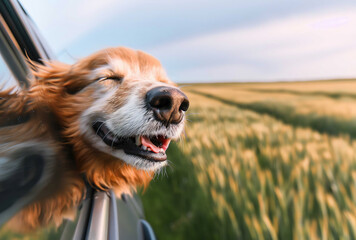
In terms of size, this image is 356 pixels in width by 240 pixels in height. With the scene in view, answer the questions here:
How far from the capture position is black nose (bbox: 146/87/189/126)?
116 cm

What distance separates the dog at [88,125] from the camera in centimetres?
108

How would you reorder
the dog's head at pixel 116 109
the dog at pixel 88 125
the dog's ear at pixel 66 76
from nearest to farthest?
the dog at pixel 88 125 → the dog's head at pixel 116 109 → the dog's ear at pixel 66 76

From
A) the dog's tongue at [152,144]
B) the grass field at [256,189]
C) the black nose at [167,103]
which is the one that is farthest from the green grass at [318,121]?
the black nose at [167,103]

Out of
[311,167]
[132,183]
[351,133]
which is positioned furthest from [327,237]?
[351,133]

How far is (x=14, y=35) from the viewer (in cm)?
147

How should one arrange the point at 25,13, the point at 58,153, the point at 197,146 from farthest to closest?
the point at 197,146, the point at 25,13, the point at 58,153

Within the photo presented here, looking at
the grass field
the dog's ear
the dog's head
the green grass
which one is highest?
the dog's ear

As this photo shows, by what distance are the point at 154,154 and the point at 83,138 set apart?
0.36 metres

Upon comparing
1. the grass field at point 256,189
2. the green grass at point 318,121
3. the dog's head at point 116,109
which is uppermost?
the dog's head at point 116,109

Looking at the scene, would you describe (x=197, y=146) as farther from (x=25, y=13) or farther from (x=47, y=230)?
(x=47, y=230)

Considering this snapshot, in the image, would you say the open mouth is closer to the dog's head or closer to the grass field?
the dog's head

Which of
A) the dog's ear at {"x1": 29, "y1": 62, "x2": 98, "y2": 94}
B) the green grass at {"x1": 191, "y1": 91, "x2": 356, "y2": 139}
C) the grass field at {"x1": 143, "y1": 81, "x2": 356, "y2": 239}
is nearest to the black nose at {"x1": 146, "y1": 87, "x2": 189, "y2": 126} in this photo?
the grass field at {"x1": 143, "y1": 81, "x2": 356, "y2": 239}

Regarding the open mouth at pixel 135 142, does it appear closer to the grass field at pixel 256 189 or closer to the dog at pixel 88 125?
the dog at pixel 88 125

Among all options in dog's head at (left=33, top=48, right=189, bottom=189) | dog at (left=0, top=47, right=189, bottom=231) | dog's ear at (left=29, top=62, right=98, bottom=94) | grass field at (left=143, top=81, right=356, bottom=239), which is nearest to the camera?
dog at (left=0, top=47, right=189, bottom=231)
